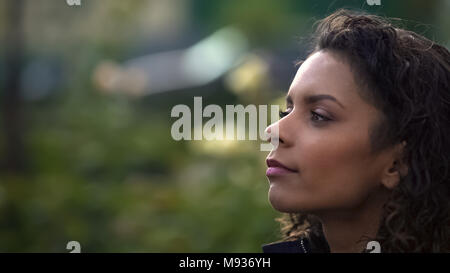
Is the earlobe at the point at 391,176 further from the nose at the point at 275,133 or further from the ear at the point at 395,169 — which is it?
the nose at the point at 275,133

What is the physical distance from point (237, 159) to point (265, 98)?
1.50ft

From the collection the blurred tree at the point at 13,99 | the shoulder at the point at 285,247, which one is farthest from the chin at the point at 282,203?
the blurred tree at the point at 13,99

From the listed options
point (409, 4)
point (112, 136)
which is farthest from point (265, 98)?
point (409, 4)

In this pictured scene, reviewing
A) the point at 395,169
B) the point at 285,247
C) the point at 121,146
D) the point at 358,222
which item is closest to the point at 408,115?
the point at 395,169

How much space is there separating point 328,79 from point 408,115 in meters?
0.29

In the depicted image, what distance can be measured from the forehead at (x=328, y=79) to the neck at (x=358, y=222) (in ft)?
1.21

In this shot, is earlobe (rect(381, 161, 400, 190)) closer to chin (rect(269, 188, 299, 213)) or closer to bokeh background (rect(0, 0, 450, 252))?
chin (rect(269, 188, 299, 213))

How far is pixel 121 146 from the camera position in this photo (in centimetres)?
498

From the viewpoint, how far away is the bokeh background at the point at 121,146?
14.1 feet

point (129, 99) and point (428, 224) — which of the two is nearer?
point (428, 224)

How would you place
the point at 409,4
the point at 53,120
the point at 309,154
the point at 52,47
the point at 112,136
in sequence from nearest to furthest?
the point at 309,154 → the point at 112,136 → the point at 53,120 → the point at 409,4 → the point at 52,47

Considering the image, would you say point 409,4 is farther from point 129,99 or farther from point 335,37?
point 335,37

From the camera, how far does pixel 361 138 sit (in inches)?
84.4

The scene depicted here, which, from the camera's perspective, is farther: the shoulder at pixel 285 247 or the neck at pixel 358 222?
the shoulder at pixel 285 247
